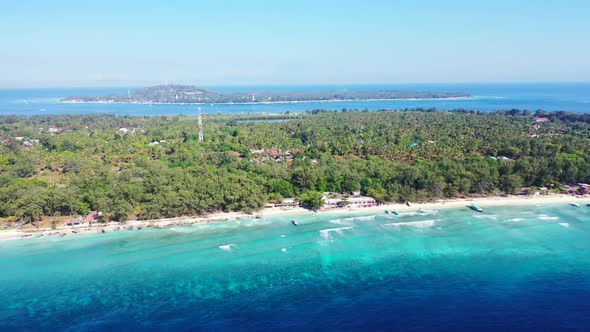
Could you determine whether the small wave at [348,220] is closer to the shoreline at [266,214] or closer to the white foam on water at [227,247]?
the shoreline at [266,214]

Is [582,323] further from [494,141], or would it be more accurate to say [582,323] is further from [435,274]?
[494,141]

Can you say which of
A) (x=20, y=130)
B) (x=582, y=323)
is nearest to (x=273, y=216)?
(x=582, y=323)

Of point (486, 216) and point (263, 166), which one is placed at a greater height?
point (263, 166)

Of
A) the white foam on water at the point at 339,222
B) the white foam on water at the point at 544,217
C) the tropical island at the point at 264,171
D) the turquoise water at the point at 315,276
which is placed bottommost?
the turquoise water at the point at 315,276

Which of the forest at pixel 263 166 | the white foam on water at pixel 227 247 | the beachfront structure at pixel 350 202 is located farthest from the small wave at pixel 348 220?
the white foam on water at pixel 227 247

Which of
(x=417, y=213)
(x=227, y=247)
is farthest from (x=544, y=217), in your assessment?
(x=227, y=247)

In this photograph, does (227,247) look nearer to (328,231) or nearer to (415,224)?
Answer: (328,231)

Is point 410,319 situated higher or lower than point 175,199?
lower
